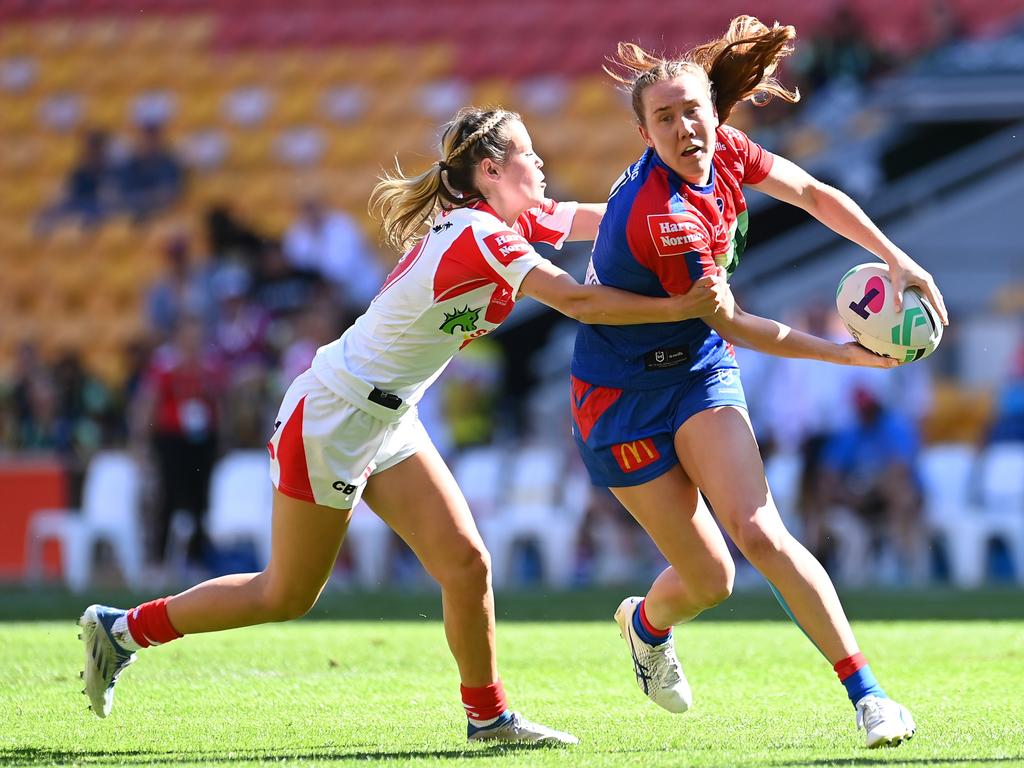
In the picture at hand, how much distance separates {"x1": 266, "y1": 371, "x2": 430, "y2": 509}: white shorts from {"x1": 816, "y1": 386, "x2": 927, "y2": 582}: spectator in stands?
7.77m

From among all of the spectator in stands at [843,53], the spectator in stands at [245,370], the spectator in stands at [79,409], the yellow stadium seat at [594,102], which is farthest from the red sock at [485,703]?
the yellow stadium seat at [594,102]

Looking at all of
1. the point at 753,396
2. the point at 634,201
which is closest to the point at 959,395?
the point at 753,396

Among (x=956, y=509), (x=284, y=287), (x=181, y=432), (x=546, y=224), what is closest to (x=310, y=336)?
(x=181, y=432)

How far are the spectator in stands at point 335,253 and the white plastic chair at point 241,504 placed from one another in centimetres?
231

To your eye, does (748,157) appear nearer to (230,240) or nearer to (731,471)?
(731,471)

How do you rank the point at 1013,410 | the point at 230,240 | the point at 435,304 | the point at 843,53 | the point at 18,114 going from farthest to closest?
1. the point at 18,114
2. the point at 230,240
3. the point at 843,53
4. the point at 1013,410
5. the point at 435,304

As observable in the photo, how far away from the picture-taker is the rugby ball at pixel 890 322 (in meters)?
5.02

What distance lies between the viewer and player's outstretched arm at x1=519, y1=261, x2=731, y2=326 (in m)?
4.82

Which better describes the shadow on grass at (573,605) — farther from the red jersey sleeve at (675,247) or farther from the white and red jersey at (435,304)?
the red jersey sleeve at (675,247)

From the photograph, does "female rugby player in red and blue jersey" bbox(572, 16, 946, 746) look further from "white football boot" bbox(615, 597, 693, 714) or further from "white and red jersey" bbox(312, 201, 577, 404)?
"white and red jersey" bbox(312, 201, 577, 404)

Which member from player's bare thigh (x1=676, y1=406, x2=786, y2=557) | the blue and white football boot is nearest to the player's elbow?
player's bare thigh (x1=676, y1=406, x2=786, y2=557)

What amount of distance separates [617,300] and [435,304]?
0.57 m

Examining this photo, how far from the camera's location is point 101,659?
538cm

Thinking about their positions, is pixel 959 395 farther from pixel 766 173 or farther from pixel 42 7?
pixel 42 7
